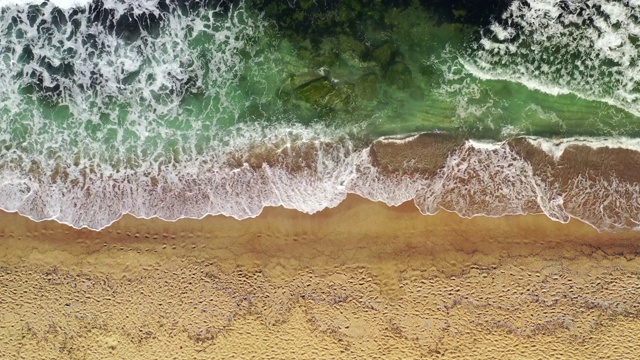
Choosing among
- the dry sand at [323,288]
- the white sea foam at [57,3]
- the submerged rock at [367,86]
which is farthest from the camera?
the white sea foam at [57,3]

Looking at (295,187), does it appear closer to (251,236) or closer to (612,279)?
(251,236)

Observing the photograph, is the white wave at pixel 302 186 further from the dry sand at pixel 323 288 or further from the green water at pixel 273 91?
the green water at pixel 273 91

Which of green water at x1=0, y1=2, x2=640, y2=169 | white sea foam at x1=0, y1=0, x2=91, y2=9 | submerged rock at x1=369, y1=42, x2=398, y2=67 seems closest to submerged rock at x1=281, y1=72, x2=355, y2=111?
green water at x1=0, y1=2, x2=640, y2=169

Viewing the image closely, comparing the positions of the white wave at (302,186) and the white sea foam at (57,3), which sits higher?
the white sea foam at (57,3)

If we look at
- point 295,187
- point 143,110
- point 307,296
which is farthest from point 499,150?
point 143,110

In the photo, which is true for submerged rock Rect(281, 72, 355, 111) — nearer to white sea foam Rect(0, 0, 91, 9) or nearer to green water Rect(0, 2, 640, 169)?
green water Rect(0, 2, 640, 169)

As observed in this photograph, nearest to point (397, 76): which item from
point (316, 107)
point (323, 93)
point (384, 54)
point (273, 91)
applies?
point (384, 54)

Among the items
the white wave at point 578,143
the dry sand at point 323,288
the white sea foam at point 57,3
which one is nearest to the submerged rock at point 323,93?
the dry sand at point 323,288
